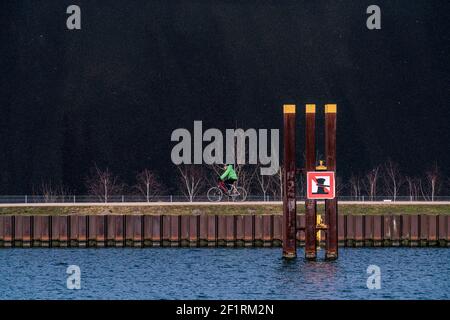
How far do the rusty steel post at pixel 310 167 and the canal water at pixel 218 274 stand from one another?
126 cm

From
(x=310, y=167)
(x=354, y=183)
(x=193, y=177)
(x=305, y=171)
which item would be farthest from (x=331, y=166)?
(x=354, y=183)

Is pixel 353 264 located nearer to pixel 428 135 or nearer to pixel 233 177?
pixel 233 177

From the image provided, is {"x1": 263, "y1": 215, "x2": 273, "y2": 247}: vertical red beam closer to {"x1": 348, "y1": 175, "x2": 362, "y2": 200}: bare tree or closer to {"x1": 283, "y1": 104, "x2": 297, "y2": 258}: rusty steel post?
{"x1": 283, "y1": 104, "x2": 297, "y2": 258}: rusty steel post

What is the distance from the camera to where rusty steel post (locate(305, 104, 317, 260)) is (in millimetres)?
51031

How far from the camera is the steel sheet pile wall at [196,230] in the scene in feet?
209

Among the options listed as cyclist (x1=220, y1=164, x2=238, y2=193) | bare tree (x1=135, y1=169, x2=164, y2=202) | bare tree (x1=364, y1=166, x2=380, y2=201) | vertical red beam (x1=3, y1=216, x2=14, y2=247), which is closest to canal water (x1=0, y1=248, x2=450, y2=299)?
vertical red beam (x1=3, y1=216, x2=14, y2=247)

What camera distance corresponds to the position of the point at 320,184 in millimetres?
50750

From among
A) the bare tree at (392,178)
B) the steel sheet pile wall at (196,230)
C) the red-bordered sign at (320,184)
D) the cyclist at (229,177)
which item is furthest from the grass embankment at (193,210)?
the bare tree at (392,178)

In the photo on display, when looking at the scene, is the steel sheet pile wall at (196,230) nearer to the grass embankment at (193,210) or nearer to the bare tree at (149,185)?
the grass embankment at (193,210)

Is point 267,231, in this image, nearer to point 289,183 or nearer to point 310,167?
point 289,183

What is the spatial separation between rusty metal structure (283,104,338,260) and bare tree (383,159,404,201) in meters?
43.6

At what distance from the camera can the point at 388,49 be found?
111375 mm
